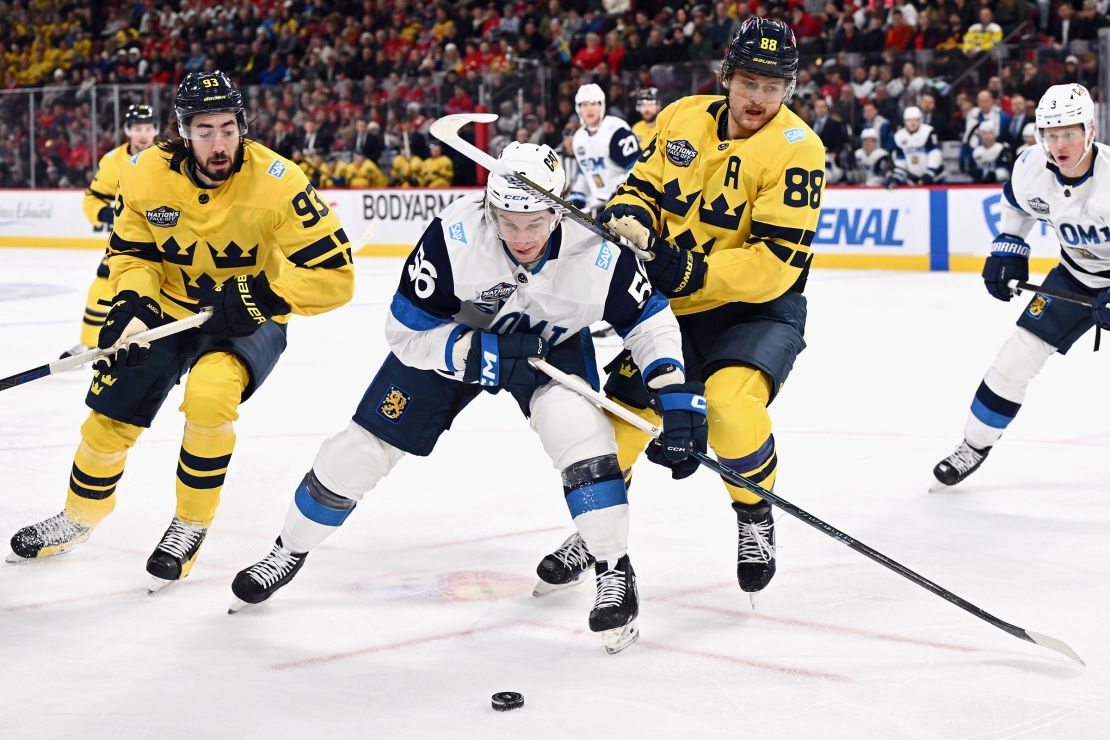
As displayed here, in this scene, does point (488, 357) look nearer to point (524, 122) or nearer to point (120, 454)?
point (120, 454)

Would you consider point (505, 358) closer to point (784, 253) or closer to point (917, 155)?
point (784, 253)

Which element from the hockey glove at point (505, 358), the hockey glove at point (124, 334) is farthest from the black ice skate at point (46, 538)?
the hockey glove at point (505, 358)

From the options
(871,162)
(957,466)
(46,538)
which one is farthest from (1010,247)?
(871,162)

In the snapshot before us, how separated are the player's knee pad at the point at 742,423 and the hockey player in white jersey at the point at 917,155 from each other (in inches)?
346

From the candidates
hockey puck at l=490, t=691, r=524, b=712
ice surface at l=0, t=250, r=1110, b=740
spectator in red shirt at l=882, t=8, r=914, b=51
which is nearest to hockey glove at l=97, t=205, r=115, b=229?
ice surface at l=0, t=250, r=1110, b=740

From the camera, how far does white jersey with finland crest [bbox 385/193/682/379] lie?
118 inches

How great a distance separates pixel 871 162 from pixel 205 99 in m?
9.25

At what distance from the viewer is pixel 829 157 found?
12391 millimetres

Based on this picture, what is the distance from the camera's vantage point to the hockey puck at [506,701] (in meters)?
2.57

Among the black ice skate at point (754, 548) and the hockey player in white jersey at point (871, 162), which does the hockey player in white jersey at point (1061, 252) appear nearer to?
the black ice skate at point (754, 548)

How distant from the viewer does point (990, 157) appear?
11234 mm

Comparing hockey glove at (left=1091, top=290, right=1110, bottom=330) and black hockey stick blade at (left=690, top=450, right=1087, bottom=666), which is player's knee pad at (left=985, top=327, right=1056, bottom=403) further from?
black hockey stick blade at (left=690, top=450, right=1087, bottom=666)

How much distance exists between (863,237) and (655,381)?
921 centimetres

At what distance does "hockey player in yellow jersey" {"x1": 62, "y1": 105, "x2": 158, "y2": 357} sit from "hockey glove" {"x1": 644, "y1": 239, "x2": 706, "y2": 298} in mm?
3806
